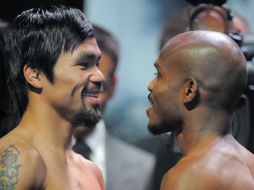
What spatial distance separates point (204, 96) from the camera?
205 centimetres

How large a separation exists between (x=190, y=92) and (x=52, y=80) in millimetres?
431

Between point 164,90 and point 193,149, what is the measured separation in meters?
0.18

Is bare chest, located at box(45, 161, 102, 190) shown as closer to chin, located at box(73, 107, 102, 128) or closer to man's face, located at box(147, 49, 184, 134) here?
chin, located at box(73, 107, 102, 128)

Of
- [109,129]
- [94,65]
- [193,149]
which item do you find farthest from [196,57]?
[109,129]

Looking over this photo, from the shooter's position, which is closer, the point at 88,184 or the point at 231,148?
the point at 231,148

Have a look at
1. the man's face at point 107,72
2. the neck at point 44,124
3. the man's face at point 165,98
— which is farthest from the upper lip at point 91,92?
the man's face at point 107,72

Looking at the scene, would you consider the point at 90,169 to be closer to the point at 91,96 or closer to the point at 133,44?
the point at 91,96

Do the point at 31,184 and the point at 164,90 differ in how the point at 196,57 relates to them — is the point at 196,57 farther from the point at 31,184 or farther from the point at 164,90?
the point at 31,184

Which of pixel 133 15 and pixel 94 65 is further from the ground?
pixel 94 65

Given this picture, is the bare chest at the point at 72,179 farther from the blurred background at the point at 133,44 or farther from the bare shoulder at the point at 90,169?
the blurred background at the point at 133,44

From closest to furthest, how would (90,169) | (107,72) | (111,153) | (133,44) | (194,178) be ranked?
(194,178) → (90,169) → (111,153) → (107,72) → (133,44)

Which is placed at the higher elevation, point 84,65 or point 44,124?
point 84,65

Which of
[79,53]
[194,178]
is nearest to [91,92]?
[79,53]

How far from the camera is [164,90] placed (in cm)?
211
